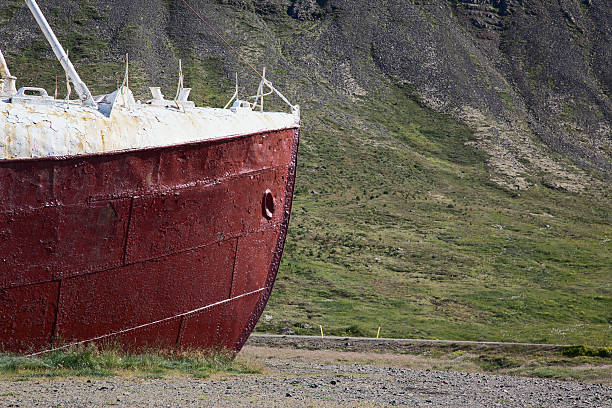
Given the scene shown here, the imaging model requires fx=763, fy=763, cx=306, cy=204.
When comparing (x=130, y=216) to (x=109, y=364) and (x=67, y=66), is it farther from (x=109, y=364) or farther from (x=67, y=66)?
(x=67, y=66)

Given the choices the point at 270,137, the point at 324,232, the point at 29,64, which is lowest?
the point at 324,232

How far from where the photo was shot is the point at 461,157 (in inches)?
2958

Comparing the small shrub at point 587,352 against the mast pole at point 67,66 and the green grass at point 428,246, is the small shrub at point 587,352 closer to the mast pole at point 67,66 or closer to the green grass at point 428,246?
the green grass at point 428,246

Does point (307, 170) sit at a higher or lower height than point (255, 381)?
lower

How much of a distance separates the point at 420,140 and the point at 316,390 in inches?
2629

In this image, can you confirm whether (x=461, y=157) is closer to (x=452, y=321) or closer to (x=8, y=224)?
(x=452, y=321)

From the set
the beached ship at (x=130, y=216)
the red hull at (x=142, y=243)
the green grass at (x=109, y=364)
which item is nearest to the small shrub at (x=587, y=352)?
the red hull at (x=142, y=243)

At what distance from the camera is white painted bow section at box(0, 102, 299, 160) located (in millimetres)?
11125

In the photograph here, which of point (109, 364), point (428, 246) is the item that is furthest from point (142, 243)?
point (428, 246)

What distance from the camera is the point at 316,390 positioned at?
12461 mm

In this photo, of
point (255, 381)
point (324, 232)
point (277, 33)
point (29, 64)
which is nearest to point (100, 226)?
point (255, 381)

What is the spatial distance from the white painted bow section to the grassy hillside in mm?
14083

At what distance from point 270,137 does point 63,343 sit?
5325mm

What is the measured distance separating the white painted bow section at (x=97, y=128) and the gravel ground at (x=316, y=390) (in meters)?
3.38
